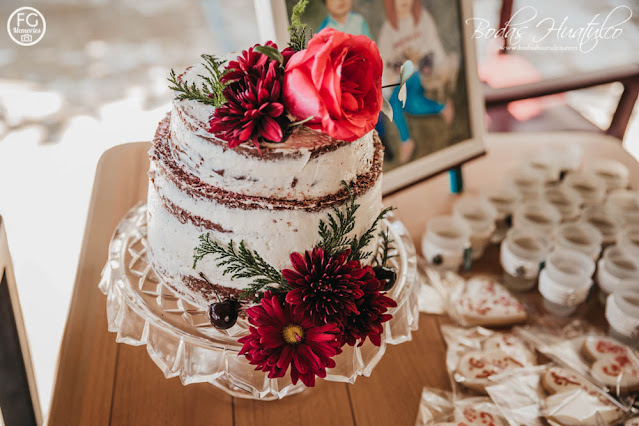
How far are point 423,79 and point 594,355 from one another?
0.71 meters

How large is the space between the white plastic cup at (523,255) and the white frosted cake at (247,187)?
1.94 ft

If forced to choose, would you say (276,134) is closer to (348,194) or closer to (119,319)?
(348,194)

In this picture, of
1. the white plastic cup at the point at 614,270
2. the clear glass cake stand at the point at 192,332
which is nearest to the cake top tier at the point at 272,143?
the clear glass cake stand at the point at 192,332

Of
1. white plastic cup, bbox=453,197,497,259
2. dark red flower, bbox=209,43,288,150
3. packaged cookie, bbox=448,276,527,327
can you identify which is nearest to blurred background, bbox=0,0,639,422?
white plastic cup, bbox=453,197,497,259

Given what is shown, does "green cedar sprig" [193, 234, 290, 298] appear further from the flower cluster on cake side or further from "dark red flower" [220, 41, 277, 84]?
"dark red flower" [220, 41, 277, 84]

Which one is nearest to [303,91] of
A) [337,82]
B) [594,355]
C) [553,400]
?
[337,82]

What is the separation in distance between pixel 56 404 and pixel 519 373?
83 cm

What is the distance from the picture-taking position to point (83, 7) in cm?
385

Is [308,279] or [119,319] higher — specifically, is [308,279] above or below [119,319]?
above

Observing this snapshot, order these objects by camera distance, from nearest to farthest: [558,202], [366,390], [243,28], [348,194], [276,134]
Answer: [276,134], [348,194], [366,390], [558,202], [243,28]

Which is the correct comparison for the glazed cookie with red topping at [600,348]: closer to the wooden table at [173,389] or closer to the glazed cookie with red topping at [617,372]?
the glazed cookie with red topping at [617,372]

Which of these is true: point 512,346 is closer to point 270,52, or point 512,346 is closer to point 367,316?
point 367,316

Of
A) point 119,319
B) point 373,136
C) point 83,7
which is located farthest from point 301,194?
point 83,7

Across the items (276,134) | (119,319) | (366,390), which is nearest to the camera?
(276,134)
